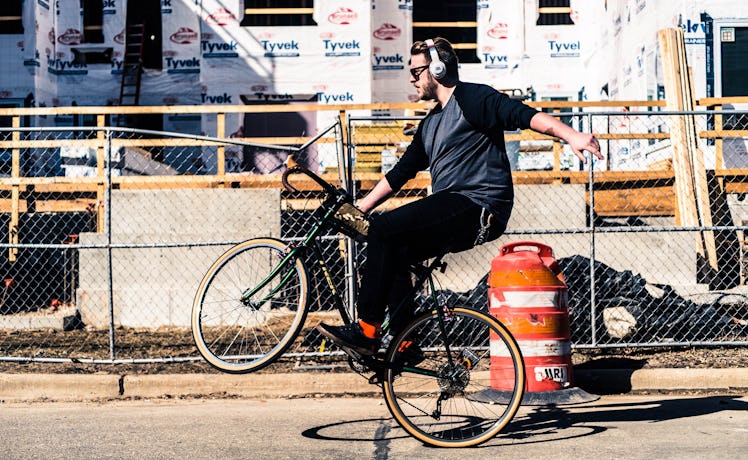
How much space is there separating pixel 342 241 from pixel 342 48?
14.2 metres

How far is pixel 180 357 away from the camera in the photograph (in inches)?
332

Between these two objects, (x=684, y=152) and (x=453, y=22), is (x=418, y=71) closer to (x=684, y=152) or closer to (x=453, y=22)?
(x=684, y=152)

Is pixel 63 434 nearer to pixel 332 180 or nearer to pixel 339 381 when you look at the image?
pixel 339 381

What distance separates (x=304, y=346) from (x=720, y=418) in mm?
4063

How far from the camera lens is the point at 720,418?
5887mm

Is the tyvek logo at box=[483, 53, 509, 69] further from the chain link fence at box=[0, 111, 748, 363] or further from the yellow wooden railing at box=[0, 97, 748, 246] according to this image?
the yellow wooden railing at box=[0, 97, 748, 246]

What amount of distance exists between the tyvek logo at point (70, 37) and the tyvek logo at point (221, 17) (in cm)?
375

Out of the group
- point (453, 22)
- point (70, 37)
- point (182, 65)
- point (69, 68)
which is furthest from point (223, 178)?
point (453, 22)

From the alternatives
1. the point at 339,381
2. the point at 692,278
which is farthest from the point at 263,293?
the point at 692,278

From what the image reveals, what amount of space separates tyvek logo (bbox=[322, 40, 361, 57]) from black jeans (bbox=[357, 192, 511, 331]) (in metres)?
18.6

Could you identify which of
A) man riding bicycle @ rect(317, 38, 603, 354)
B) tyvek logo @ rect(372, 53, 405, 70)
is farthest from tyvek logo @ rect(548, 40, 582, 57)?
man riding bicycle @ rect(317, 38, 603, 354)

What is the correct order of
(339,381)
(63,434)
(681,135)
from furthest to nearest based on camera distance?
(681,135) → (339,381) → (63,434)

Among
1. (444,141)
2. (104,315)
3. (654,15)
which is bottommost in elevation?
(104,315)

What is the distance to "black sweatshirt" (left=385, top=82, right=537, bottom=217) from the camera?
16.4ft
